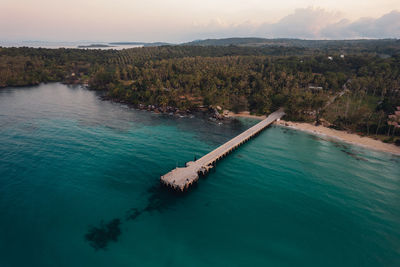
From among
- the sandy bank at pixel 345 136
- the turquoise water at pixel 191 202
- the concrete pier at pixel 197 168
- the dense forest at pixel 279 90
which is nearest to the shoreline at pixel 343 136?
the sandy bank at pixel 345 136

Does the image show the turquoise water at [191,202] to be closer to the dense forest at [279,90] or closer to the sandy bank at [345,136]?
the sandy bank at [345,136]

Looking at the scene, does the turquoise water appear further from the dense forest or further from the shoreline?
the dense forest

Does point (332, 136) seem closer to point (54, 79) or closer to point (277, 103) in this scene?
point (277, 103)

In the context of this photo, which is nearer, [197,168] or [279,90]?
[197,168]

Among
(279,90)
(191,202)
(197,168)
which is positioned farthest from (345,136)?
(191,202)

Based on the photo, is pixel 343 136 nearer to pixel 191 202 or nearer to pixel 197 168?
pixel 197 168

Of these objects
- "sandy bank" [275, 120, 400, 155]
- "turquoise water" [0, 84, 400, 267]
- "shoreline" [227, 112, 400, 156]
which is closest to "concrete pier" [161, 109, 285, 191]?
"turquoise water" [0, 84, 400, 267]

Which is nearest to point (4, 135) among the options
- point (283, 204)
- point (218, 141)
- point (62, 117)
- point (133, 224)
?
point (62, 117)
